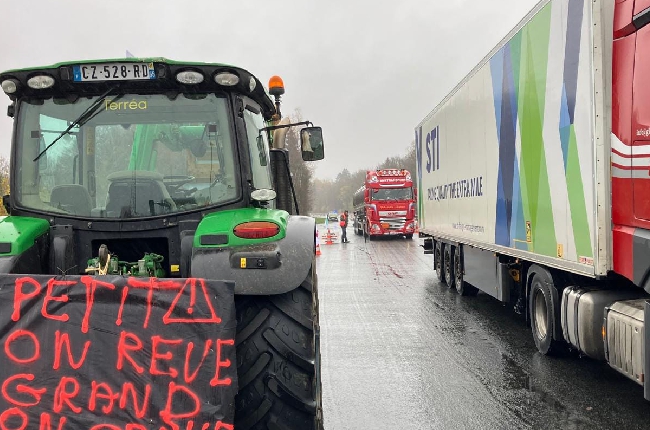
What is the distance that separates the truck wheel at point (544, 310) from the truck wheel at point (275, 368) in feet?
13.5

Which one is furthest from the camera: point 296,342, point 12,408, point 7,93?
point 7,93

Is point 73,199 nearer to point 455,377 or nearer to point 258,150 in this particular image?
point 258,150

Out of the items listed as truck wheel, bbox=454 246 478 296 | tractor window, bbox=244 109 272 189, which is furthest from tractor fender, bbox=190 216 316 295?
truck wheel, bbox=454 246 478 296

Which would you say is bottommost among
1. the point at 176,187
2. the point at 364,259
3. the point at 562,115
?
the point at 364,259

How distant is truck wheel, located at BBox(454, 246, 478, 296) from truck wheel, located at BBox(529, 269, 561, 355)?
151 inches

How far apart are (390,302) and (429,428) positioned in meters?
6.29

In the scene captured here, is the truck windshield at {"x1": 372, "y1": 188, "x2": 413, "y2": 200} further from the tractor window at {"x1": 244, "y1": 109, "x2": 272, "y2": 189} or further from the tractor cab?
the tractor cab

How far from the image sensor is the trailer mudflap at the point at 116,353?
297cm

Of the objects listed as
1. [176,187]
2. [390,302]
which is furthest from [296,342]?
[390,302]

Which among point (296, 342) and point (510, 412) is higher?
point (296, 342)

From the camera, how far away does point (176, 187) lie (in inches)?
163

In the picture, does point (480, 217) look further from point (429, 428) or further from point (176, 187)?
point (176, 187)

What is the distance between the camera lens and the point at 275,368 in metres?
3.34

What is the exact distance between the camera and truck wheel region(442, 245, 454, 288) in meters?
12.3
